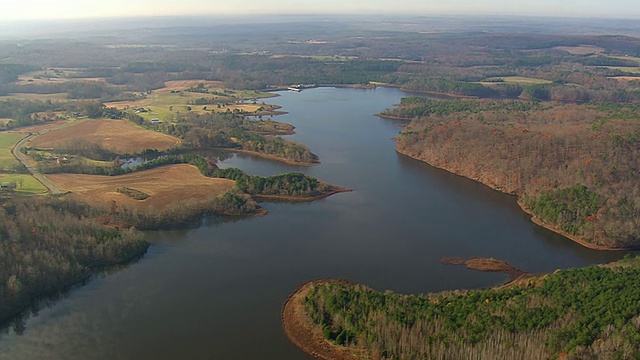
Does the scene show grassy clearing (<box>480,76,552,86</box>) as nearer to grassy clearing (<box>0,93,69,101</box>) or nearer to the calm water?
the calm water

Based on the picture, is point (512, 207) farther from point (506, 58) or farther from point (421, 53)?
point (421, 53)

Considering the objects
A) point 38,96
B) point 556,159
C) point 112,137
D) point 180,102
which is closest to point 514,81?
point 556,159

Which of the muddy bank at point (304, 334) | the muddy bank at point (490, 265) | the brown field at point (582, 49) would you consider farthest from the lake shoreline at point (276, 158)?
the brown field at point (582, 49)

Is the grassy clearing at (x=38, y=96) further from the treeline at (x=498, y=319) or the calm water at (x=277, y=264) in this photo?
the treeline at (x=498, y=319)

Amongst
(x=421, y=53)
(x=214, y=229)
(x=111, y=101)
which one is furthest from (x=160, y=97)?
(x=421, y=53)

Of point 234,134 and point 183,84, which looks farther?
point 183,84

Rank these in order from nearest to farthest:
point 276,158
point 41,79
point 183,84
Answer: point 276,158 → point 41,79 → point 183,84

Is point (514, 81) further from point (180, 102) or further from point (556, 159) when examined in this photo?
point (180, 102)
